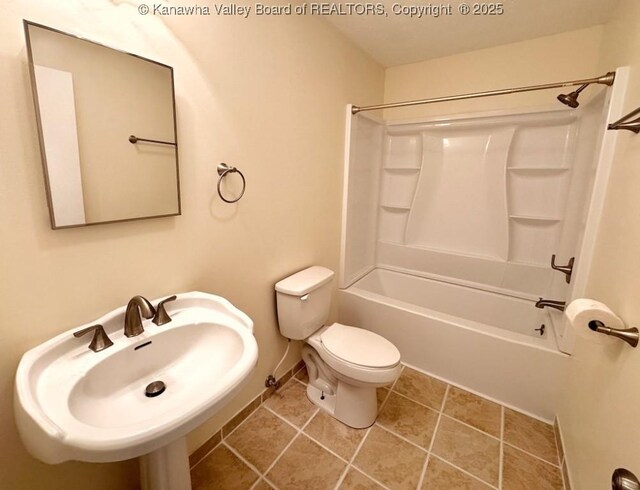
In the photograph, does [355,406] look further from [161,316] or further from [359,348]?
[161,316]

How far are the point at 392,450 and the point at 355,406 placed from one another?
0.87ft

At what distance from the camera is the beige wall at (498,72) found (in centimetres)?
186

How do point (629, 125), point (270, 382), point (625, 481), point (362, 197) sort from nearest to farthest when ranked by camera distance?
point (625, 481) → point (629, 125) → point (270, 382) → point (362, 197)

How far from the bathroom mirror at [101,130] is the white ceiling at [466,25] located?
1.23 meters

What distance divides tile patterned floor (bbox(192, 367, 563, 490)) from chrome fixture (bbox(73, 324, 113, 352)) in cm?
86

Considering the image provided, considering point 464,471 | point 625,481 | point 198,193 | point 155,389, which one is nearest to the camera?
point 625,481

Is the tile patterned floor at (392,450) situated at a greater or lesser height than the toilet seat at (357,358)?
lesser

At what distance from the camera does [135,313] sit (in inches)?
38.7

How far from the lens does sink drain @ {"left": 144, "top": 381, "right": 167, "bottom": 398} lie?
949 mm

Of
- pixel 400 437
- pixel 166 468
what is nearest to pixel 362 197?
pixel 400 437

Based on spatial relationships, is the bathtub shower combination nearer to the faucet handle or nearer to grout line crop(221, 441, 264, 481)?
grout line crop(221, 441, 264, 481)

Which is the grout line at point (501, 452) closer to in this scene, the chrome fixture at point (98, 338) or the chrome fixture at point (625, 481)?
the chrome fixture at point (625, 481)

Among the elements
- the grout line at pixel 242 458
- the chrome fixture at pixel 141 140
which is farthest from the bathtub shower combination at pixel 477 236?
the chrome fixture at pixel 141 140

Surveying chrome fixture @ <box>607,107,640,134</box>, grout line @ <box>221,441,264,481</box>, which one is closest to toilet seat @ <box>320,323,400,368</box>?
grout line @ <box>221,441,264,481</box>
